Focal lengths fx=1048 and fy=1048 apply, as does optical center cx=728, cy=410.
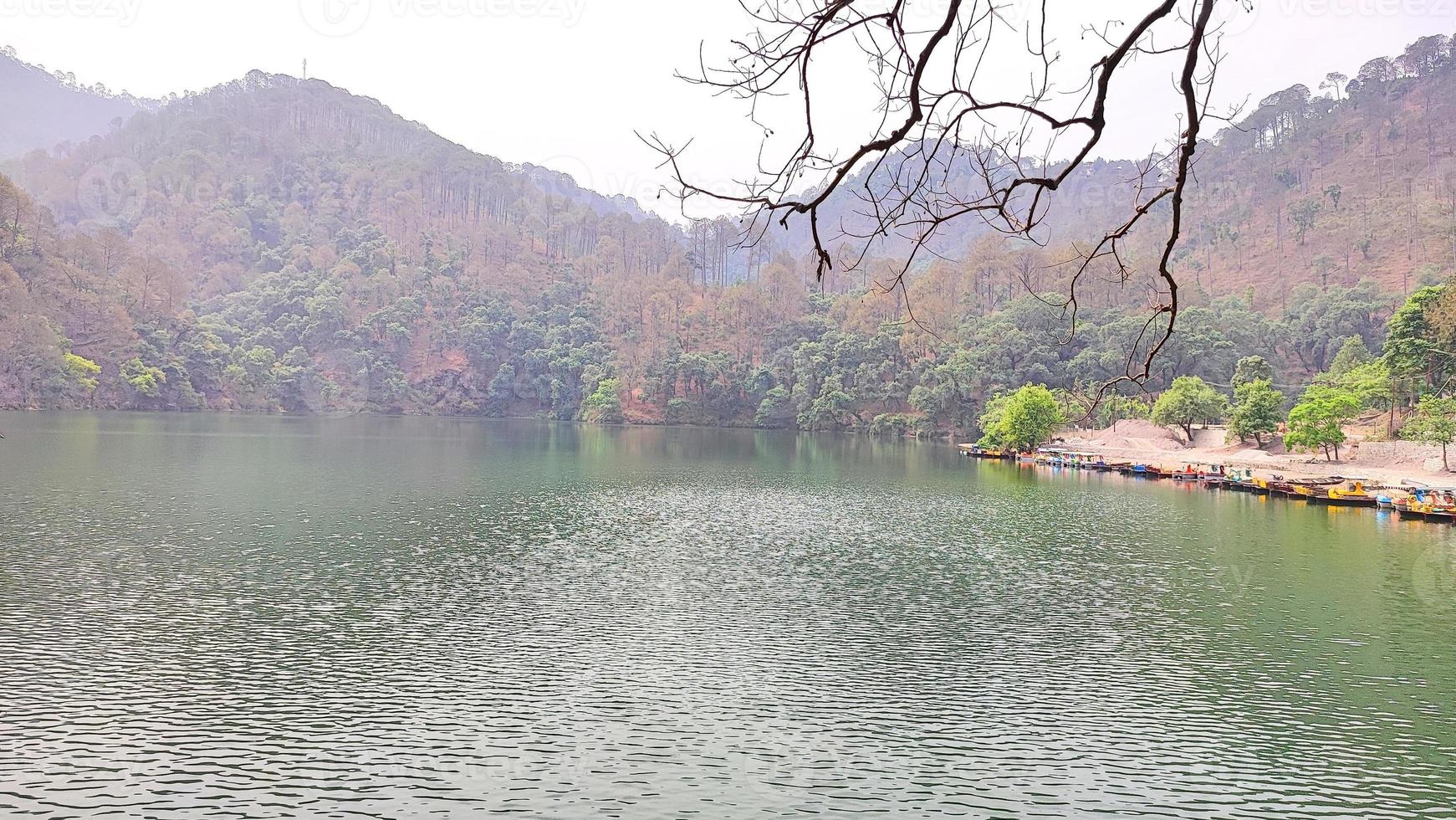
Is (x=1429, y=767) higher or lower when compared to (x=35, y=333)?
lower

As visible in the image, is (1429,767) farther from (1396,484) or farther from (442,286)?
(442,286)

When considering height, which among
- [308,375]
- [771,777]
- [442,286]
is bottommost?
[771,777]

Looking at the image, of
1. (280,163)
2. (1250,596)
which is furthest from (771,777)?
(280,163)

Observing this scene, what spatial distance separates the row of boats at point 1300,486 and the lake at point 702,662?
2543 mm

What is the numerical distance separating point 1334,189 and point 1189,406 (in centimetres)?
7458

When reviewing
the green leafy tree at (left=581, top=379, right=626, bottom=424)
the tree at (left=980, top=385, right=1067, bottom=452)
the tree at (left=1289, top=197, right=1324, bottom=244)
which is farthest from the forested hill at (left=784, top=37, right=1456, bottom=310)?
the tree at (left=980, top=385, right=1067, bottom=452)

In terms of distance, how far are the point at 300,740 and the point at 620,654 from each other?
5.57 m

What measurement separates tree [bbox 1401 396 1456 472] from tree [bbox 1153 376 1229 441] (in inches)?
669

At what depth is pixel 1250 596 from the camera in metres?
23.0

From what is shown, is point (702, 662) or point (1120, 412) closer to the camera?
point (702, 662)

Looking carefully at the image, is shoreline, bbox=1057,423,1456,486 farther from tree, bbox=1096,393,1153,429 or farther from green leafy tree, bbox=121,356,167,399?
green leafy tree, bbox=121,356,167,399

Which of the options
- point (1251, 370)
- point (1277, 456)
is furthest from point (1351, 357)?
point (1277, 456)

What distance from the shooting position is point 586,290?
140500 millimetres

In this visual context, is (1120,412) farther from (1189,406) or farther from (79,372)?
(79,372)
